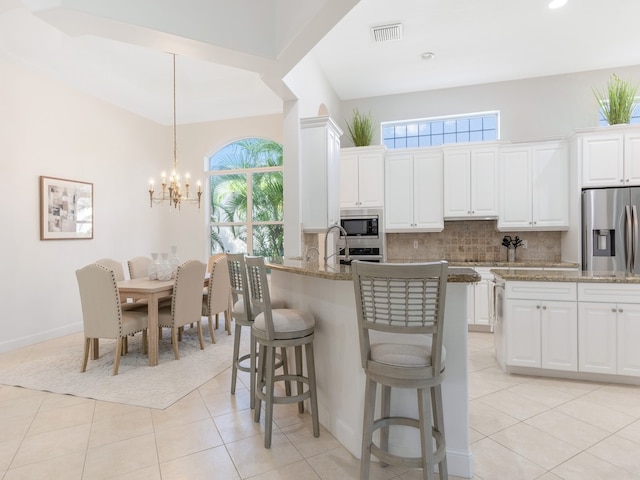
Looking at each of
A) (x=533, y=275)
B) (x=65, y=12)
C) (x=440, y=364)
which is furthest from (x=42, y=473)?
(x=533, y=275)

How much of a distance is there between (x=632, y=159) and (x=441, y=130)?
2.38 m

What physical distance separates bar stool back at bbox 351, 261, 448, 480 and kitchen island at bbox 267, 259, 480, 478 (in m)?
0.21

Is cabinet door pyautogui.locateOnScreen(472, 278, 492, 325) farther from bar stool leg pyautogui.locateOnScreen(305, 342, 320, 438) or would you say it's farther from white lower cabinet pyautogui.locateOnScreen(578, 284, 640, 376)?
bar stool leg pyautogui.locateOnScreen(305, 342, 320, 438)

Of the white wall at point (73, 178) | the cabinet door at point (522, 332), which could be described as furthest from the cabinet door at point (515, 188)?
the white wall at point (73, 178)

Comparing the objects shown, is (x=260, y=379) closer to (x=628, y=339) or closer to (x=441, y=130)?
(x=628, y=339)

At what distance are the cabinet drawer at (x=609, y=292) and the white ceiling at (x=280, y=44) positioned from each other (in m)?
2.73

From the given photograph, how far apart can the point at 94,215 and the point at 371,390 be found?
5.18 m

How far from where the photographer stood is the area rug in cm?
295

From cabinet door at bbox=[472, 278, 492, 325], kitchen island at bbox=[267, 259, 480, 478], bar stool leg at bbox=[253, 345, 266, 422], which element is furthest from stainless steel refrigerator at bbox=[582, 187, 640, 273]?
bar stool leg at bbox=[253, 345, 266, 422]

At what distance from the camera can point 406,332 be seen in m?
1.56

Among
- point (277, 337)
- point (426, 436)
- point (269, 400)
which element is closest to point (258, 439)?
point (269, 400)

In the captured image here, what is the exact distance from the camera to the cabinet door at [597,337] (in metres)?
2.95

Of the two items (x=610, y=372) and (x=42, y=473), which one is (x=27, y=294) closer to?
(x=42, y=473)

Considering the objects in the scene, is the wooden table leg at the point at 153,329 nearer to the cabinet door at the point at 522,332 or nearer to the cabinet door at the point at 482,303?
the cabinet door at the point at 522,332
